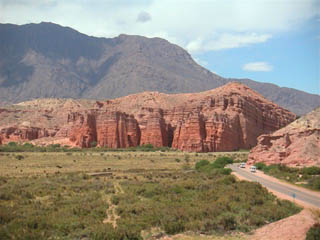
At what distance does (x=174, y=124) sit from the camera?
328 feet

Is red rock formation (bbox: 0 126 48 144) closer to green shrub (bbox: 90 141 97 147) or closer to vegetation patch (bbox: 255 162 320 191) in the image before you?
green shrub (bbox: 90 141 97 147)

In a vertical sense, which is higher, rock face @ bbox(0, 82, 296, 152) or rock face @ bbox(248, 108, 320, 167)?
rock face @ bbox(0, 82, 296, 152)

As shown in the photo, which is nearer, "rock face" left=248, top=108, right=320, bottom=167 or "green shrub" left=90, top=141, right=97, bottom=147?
"rock face" left=248, top=108, right=320, bottom=167

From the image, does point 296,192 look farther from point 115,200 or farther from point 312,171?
point 115,200

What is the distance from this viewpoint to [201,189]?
78.4 ft

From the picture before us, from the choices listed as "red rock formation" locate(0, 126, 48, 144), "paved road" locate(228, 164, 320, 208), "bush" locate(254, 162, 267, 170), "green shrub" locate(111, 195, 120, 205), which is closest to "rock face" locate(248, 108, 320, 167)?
"bush" locate(254, 162, 267, 170)

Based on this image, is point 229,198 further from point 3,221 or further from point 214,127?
point 214,127

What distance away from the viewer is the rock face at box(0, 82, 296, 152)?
8912 centimetres

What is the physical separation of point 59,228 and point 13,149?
73.0 meters

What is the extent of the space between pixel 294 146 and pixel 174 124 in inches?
2520

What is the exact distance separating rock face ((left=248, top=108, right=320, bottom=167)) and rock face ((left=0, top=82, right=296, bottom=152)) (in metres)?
44.9

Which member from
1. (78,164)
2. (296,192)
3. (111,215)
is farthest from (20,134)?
(111,215)

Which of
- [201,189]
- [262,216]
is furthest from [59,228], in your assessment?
[201,189]

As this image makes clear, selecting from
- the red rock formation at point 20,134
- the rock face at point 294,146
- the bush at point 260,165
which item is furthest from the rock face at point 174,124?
the bush at point 260,165
